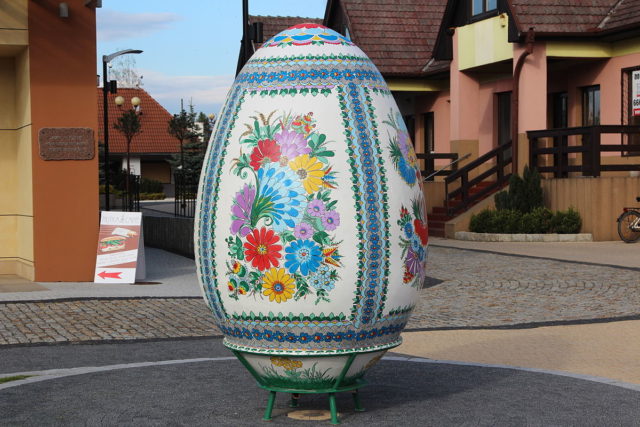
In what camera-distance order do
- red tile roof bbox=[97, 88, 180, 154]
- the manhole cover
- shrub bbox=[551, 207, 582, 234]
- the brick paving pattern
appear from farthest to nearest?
red tile roof bbox=[97, 88, 180, 154]
shrub bbox=[551, 207, 582, 234]
the brick paving pattern
the manhole cover

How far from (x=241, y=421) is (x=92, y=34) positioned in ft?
36.6

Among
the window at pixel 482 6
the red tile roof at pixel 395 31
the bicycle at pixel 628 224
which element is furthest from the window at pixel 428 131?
the bicycle at pixel 628 224

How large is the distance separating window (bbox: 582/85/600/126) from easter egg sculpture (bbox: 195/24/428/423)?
74.4 ft

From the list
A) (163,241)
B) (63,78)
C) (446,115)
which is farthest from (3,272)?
(446,115)

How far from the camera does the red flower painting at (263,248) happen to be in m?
6.27

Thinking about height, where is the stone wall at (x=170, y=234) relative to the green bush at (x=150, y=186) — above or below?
below

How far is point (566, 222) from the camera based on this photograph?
24.1 meters

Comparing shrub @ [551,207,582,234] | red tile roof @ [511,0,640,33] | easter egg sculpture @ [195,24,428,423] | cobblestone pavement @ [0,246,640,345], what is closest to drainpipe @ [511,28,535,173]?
red tile roof @ [511,0,640,33]

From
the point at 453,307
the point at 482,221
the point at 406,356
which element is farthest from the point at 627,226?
the point at 406,356

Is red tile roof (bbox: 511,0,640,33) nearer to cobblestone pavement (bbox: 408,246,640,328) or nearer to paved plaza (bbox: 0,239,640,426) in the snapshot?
cobblestone pavement (bbox: 408,246,640,328)

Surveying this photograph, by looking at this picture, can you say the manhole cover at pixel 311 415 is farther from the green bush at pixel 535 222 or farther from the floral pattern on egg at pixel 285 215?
the green bush at pixel 535 222

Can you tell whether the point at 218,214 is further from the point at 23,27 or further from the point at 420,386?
the point at 23,27

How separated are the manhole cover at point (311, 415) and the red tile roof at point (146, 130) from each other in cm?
5949

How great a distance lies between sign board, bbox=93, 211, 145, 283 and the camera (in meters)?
16.2
